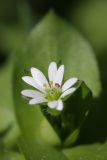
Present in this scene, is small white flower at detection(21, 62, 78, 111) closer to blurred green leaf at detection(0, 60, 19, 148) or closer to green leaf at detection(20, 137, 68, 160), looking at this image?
green leaf at detection(20, 137, 68, 160)

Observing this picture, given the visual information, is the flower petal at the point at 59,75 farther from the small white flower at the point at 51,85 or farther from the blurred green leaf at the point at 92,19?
the blurred green leaf at the point at 92,19

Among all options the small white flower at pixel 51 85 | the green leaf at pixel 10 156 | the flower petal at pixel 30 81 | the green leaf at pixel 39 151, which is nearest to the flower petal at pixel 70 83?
the small white flower at pixel 51 85

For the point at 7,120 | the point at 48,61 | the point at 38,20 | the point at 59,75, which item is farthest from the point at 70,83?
the point at 38,20

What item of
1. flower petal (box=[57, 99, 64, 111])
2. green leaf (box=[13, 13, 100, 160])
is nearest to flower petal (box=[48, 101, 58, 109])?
flower petal (box=[57, 99, 64, 111])

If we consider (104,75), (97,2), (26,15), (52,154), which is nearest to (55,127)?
(52,154)

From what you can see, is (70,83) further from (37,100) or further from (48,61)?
(48,61)
